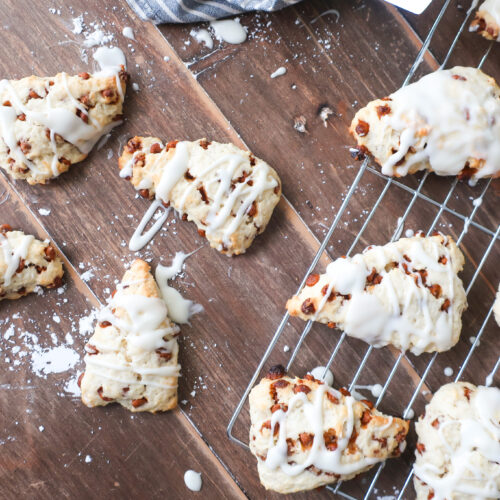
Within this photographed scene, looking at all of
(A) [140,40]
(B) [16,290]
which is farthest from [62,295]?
(A) [140,40]

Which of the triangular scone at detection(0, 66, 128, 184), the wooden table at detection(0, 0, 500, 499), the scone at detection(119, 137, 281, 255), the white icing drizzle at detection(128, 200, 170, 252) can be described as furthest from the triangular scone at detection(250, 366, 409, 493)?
the triangular scone at detection(0, 66, 128, 184)

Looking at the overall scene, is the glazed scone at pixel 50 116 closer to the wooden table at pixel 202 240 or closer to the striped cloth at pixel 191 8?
the wooden table at pixel 202 240

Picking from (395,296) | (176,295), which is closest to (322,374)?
(395,296)

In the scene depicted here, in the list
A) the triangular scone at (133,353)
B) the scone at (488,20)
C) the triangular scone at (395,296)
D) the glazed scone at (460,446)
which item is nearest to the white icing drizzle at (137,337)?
the triangular scone at (133,353)

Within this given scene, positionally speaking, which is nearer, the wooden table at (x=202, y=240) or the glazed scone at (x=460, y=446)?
the glazed scone at (x=460, y=446)

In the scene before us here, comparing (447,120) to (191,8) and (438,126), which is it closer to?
(438,126)

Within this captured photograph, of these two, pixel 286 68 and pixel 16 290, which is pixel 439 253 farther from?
pixel 16 290

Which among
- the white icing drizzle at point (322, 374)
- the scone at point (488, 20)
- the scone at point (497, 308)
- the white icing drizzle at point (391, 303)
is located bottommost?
the white icing drizzle at point (322, 374)
